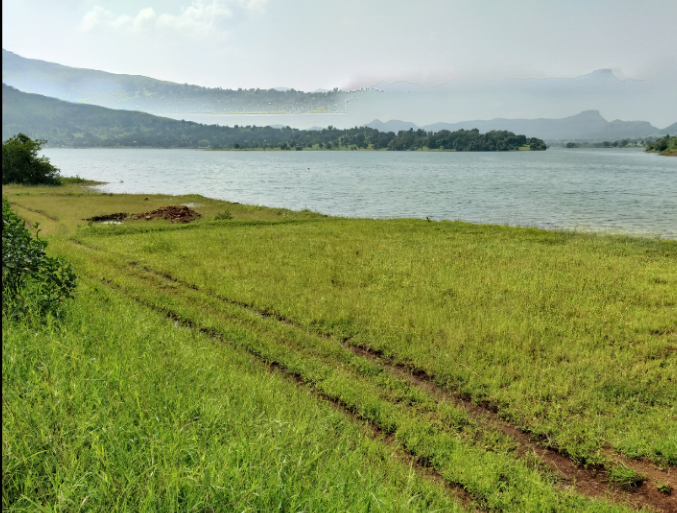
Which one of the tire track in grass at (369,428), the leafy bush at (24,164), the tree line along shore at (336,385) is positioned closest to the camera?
the tree line along shore at (336,385)

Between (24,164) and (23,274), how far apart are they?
6401 cm

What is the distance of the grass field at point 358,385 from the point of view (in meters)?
3.84

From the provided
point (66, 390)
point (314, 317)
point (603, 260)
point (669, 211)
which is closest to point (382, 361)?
point (314, 317)

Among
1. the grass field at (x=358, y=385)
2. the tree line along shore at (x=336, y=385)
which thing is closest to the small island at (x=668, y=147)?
the grass field at (x=358, y=385)

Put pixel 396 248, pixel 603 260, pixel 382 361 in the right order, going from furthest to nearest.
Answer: pixel 396 248 < pixel 603 260 < pixel 382 361

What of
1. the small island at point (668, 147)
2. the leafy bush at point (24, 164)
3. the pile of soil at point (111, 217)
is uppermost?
the small island at point (668, 147)

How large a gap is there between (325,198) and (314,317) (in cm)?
4570

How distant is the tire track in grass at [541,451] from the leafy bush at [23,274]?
16.9ft

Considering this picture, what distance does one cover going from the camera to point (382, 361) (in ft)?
30.0

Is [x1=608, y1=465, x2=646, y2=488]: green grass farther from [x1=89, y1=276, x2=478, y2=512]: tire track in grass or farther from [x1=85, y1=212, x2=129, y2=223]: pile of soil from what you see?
[x1=85, y1=212, x2=129, y2=223]: pile of soil

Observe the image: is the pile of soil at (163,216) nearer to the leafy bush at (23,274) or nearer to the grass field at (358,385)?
the grass field at (358,385)

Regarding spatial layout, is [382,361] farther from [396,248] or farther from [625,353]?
[396,248]

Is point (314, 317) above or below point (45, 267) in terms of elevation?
below

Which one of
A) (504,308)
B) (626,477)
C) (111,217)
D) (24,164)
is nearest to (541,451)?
(626,477)
